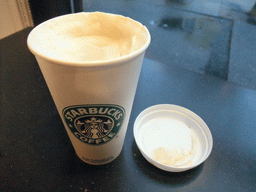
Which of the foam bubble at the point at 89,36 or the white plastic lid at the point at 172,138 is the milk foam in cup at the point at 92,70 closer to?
the foam bubble at the point at 89,36

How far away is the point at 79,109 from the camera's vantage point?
0.35 m

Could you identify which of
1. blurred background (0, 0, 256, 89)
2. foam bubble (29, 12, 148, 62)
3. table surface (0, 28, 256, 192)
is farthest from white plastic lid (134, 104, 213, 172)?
blurred background (0, 0, 256, 89)

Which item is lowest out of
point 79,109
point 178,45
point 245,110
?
point 178,45

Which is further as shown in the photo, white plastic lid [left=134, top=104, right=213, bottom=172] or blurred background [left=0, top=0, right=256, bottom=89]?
blurred background [left=0, top=0, right=256, bottom=89]

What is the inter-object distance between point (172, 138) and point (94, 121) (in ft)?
0.89

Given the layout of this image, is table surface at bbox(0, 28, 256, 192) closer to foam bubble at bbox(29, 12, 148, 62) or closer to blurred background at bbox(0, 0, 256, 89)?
foam bubble at bbox(29, 12, 148, 62)

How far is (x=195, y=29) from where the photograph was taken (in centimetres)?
203

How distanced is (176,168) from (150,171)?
0.07m

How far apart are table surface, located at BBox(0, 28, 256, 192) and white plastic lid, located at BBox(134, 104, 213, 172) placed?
28 millimetres

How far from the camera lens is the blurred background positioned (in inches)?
59.4

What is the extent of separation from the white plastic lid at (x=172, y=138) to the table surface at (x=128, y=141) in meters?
0.03

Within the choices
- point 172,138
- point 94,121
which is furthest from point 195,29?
point 94,121

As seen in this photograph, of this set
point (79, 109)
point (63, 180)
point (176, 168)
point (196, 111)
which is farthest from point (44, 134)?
point (196, 111)

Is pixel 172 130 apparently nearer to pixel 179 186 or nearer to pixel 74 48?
pixel 179 186
